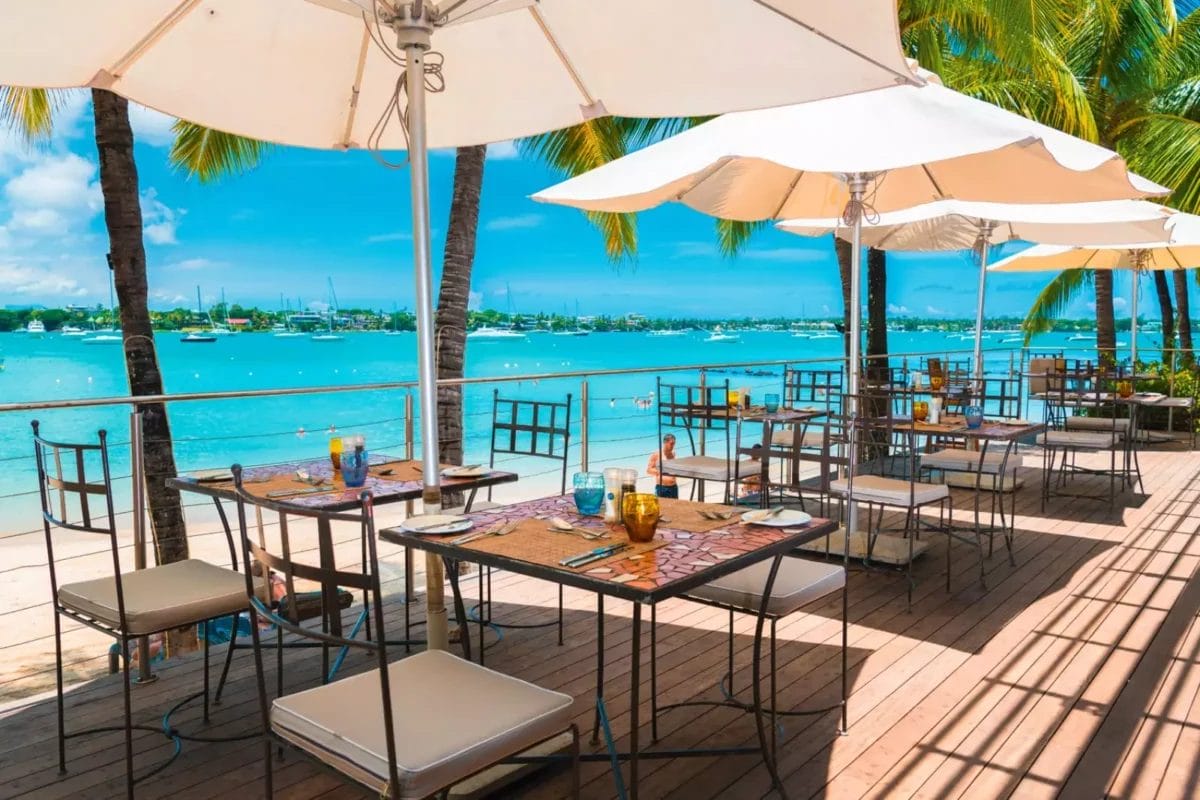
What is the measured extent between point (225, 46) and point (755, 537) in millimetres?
2466

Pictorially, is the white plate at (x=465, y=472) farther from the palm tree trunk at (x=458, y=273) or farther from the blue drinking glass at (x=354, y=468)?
the palm tree trunk at (x=458, y=273)

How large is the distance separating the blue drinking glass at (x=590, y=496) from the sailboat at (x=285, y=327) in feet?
145

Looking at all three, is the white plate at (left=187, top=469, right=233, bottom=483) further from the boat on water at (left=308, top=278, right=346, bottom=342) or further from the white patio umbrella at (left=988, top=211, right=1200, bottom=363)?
the boat on water at (left=308, top=278, right=346, bottom=342)

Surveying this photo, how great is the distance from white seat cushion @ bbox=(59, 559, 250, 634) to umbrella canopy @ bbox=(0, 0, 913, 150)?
1.63 m

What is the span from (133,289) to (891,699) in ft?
17.5

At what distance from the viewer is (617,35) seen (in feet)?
9.12

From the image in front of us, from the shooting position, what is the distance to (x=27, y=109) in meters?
8.05

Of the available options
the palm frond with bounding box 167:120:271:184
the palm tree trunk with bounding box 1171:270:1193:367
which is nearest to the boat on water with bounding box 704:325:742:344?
the palm tree trunk with bounding box 1171:270:1193:367

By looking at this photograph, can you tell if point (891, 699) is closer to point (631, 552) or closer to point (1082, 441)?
point (631, 552)

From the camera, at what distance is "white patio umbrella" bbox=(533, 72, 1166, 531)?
3.47 meters

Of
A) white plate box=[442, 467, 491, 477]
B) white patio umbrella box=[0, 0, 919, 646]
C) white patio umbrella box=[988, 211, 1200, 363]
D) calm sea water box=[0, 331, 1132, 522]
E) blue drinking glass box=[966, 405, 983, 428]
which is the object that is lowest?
calm sea water box=[0, 331, 1132, 522]

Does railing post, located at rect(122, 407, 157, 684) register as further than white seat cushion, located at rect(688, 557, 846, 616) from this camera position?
Yes

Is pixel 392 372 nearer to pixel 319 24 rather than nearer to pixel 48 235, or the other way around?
pixel 48 235

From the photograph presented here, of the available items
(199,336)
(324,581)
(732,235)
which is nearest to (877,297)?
(732,235)
